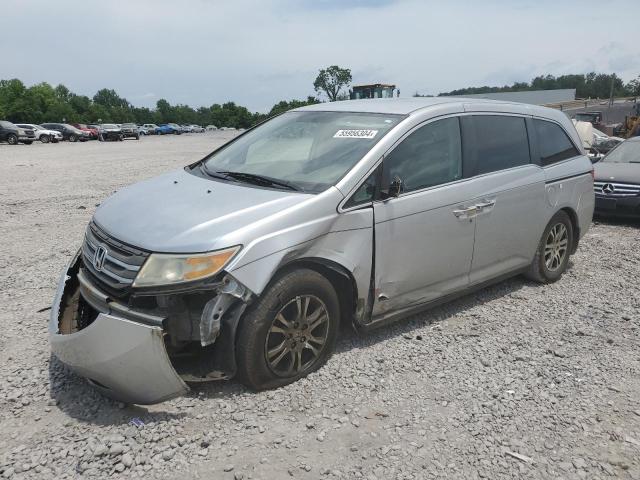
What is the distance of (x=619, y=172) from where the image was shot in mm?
8617

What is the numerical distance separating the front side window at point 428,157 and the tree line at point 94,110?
48.0ft

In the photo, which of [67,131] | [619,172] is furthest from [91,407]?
[67,131]

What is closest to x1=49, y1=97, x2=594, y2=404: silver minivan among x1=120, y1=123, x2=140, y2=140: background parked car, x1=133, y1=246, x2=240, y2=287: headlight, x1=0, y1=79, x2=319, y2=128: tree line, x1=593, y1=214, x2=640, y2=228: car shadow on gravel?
x1=133, y1=246, x2=240, y2=287: headlight

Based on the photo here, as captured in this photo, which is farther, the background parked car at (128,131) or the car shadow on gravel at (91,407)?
the background parked car at (128,131)

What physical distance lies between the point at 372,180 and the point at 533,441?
1.86 metres

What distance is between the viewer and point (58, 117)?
79938 millimetres

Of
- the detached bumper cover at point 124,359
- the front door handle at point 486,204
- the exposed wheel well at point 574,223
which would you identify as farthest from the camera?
the exposed wheel well at point 574,223

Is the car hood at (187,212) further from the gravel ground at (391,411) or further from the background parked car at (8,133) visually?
the background parked car at (8,133)

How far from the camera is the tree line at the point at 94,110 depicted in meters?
72.6

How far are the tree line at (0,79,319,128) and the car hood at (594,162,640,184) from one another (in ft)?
38.2

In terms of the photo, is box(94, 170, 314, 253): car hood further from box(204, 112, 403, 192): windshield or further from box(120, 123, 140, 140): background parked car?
box(120, 123, 140, 140): background parked car

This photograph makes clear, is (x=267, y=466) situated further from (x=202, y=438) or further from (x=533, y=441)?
(x=533, y=441)

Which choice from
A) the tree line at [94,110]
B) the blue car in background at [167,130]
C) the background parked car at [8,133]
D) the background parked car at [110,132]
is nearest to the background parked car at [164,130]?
the blue car in background at [167,130]

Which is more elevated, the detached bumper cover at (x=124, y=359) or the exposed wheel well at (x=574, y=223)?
the exposed wheel well at (x=574, y=223)
